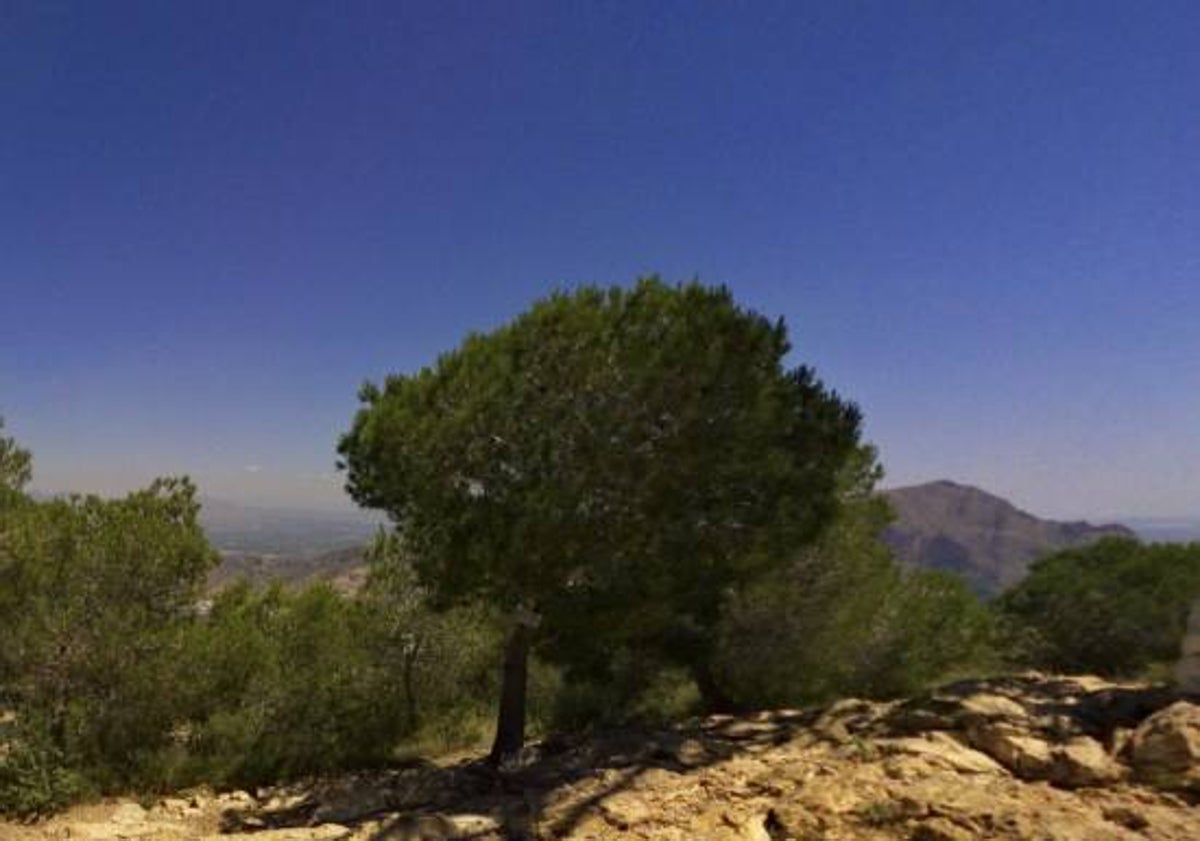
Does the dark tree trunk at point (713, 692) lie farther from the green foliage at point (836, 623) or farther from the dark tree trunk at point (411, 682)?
the dark tree trunk at point (411, 682)

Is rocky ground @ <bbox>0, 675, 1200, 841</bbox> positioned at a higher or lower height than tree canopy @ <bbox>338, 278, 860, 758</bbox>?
lower

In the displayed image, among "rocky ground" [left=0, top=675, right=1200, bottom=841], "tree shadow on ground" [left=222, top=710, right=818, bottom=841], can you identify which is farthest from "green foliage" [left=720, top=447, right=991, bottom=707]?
"rocky ground" [left=0, top=675, right=1200, bottom=841]

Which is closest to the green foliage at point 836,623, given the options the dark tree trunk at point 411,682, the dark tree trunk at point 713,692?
the dark tree trunk at point 713,692

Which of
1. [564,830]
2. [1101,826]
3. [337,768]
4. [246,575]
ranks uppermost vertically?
[246,575]

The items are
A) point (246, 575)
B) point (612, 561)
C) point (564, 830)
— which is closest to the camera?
point (564, 830)

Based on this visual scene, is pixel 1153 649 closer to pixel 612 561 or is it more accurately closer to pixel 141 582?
pixel 612 561

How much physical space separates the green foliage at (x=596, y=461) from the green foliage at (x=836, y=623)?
152 inches

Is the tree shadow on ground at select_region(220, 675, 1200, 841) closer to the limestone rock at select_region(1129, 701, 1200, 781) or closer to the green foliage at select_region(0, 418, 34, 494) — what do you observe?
the limestone rock at select_region(1129, 701, 1200, 781)

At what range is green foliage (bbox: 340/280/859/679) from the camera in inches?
511

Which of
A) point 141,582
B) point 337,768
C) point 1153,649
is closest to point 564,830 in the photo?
point 337,768

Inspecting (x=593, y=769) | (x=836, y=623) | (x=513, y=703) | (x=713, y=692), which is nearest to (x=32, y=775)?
(x=513, y=703)

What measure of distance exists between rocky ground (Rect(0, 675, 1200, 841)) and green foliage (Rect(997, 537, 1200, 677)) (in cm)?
1701

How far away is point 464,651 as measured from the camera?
1872 centimetres

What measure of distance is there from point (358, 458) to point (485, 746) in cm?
831
